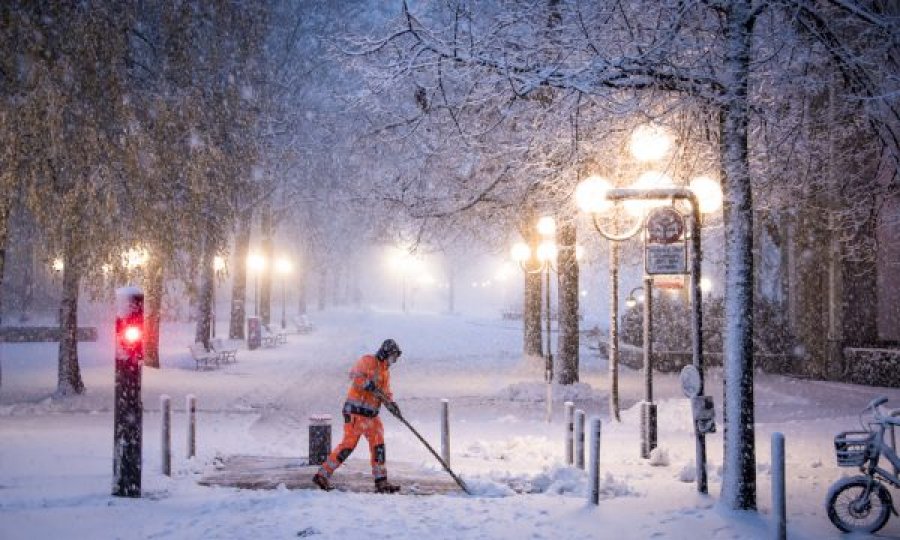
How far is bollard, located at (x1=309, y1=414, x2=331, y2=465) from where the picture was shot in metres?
9.16

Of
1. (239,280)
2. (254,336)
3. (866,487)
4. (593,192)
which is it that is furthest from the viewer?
(239,280)

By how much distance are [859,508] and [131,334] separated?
7.15 metres

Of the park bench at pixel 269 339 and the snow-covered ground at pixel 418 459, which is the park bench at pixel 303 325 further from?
the snow-covered ground at pixel 418 459

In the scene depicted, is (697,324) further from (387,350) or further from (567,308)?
(567,308)

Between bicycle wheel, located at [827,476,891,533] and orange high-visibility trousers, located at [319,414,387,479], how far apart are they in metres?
4.40

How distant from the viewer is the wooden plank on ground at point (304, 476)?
8.20 meters

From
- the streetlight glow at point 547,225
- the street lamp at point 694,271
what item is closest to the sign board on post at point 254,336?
the streetlight glow at point 547,225

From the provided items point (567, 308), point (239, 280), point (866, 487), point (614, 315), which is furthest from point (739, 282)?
point (239, 280)

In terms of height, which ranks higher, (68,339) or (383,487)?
(68,339)

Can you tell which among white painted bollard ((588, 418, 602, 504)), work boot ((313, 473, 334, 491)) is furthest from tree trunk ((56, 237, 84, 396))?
white painted bollard ((588, 418, 602, 504))

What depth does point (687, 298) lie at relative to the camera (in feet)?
88.0

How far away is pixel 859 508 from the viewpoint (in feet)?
21.4

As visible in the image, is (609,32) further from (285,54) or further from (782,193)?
(285,54)

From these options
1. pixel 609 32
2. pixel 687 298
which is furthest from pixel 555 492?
pixel 687 298
